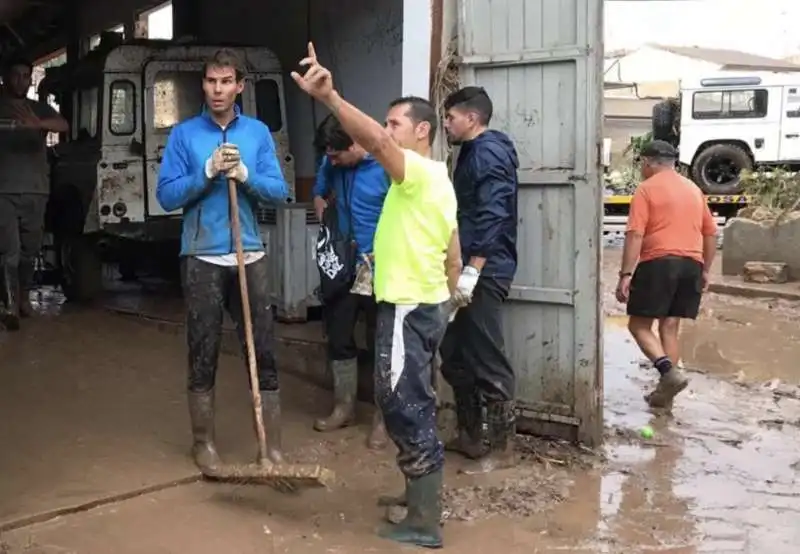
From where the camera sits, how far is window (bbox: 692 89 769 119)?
70.7 ft

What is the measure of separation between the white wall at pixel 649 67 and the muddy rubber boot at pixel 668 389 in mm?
25781

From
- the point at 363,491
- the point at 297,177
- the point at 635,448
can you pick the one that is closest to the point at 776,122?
the point at 297,177

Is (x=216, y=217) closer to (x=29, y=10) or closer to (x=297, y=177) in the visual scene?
(x=297, y=177)

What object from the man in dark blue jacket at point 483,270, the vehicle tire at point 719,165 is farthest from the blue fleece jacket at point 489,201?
the vehicle tire at point 719,165

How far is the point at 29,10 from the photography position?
14.9 meters

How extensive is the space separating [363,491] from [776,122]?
18.9m

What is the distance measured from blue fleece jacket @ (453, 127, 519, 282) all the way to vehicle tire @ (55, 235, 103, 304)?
17.9 feet

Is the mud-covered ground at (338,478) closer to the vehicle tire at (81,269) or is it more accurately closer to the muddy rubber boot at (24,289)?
the muddy rubber boot at (24,289)

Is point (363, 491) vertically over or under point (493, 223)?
under

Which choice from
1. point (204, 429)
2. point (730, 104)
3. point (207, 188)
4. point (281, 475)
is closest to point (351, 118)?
point (207, 188)

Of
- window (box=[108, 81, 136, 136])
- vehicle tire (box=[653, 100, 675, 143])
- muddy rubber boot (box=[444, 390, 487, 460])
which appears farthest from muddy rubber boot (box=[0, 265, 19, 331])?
vehicle tire (box=[653, 100, 675, 143])

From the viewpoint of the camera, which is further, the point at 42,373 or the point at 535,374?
the point at 42,373

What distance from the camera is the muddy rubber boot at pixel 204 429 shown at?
16.0ft

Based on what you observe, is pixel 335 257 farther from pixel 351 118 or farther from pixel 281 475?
pixel 351 118
